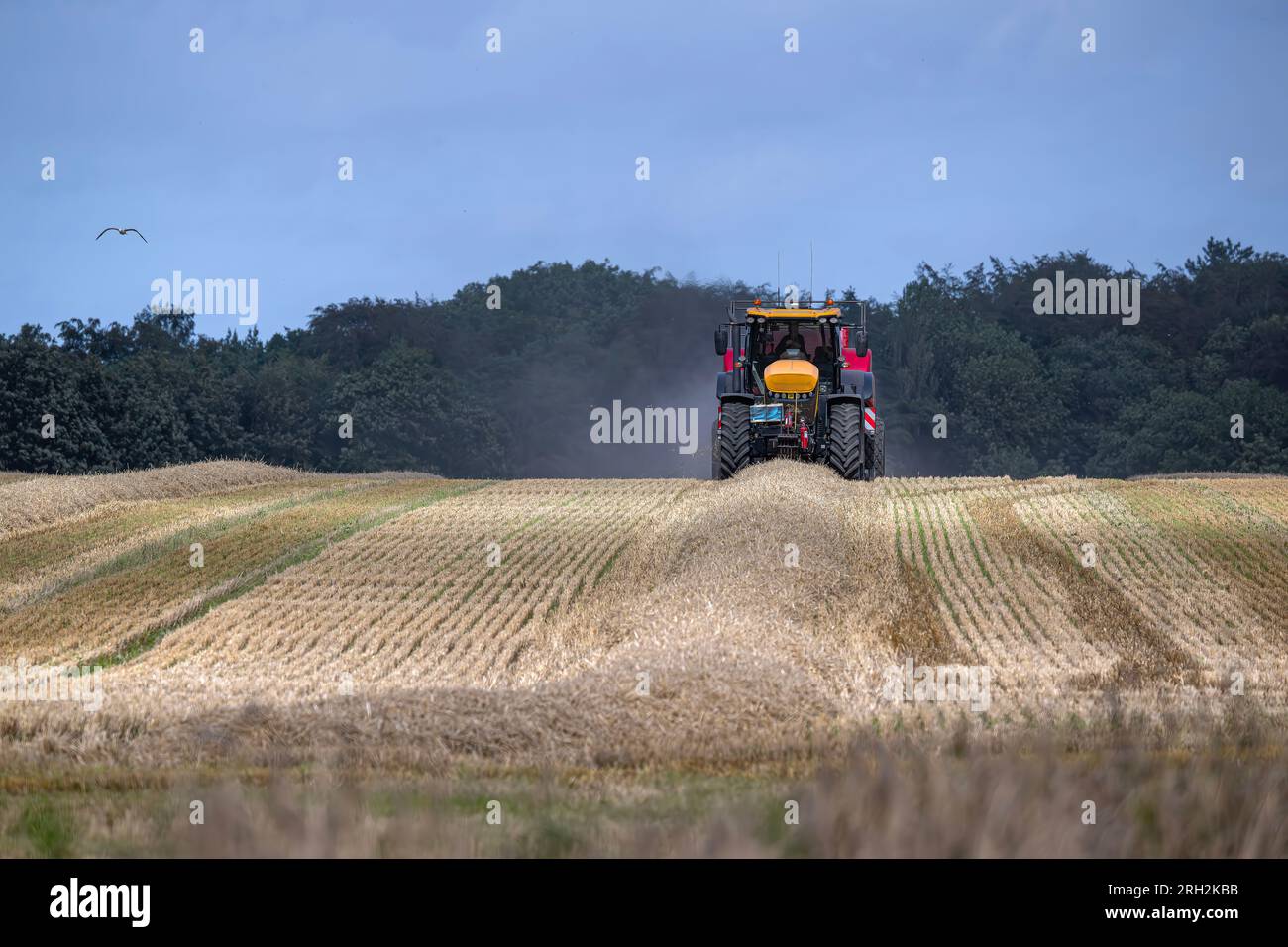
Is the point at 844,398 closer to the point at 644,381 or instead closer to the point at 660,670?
the point at 660,670

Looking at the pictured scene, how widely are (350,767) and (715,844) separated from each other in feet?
11.7

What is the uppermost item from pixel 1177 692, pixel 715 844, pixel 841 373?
pixel 841 373

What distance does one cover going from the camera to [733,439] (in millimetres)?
26984

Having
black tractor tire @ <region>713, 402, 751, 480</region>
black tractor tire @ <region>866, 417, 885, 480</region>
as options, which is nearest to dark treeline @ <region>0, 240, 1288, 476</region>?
black tractor tire @ <region>866, 417, 885, 480</region>

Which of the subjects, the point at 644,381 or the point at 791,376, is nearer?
the point at 791,376

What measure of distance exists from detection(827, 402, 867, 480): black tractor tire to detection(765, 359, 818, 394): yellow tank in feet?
2.51

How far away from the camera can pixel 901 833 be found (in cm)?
436

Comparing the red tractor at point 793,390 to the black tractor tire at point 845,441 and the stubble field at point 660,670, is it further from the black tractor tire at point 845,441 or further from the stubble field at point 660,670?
the stubble field at point 660,670

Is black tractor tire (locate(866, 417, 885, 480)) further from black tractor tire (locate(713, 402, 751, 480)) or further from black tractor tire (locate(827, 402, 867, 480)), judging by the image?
black tractor tire (locate(713, 402, 751, 480))

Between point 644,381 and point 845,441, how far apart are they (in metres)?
50.0

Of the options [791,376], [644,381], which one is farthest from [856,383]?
[644,381]

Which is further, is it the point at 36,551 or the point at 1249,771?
the point at 36,551

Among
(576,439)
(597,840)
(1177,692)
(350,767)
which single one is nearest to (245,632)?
(350,767)
